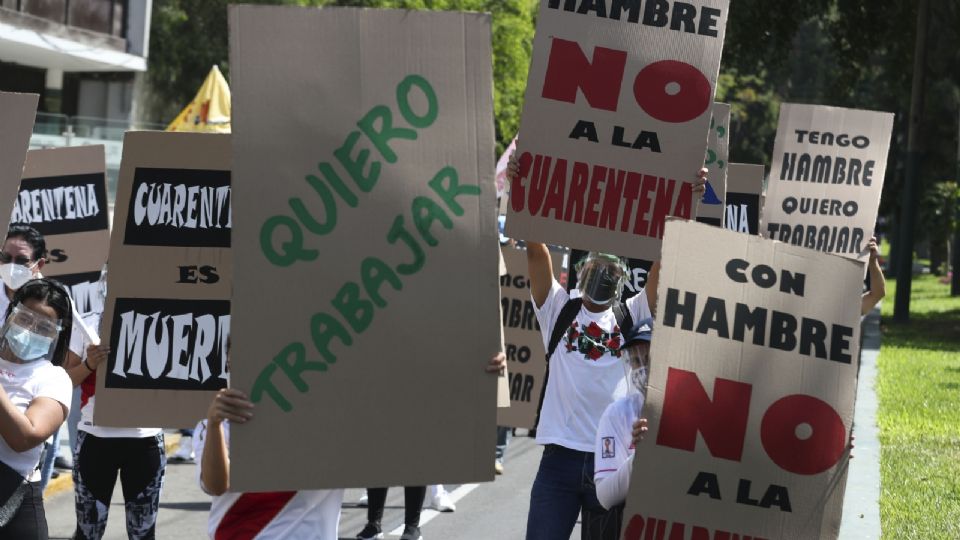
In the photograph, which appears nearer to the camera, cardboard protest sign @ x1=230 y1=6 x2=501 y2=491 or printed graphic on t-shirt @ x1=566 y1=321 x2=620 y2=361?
cardboard protest sign @ x1=230 y1=6 x2=501 y2=491

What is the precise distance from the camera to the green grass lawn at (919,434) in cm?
957

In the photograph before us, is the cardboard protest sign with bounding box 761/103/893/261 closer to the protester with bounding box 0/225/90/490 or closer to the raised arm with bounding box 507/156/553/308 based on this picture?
the raised arm with bounding box 507/156/553/308

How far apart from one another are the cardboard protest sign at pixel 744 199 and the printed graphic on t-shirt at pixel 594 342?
13.3ft

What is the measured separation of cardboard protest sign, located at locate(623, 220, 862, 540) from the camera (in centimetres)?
441

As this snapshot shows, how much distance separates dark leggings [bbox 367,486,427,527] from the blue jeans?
10.0 feet

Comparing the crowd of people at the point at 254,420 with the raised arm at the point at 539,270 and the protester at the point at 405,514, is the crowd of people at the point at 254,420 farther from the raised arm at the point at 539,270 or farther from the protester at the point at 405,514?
the protester at the point at 405,514

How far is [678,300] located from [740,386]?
1.04 ft

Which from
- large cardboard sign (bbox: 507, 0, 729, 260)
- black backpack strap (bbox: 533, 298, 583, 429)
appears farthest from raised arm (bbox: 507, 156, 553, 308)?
large cardboard sign (bbox: 507, 0, 729, 260)

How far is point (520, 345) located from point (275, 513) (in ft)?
19.9

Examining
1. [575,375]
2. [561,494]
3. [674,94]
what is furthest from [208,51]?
[674,94]

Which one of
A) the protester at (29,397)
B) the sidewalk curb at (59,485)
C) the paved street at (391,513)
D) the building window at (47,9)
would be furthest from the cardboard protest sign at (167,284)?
the building window at (47,9)

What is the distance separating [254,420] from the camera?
3.91 metres

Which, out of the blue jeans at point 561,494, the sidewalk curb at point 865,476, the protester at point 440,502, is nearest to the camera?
the blue jeans at point 561,494

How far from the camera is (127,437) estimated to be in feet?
23.7
